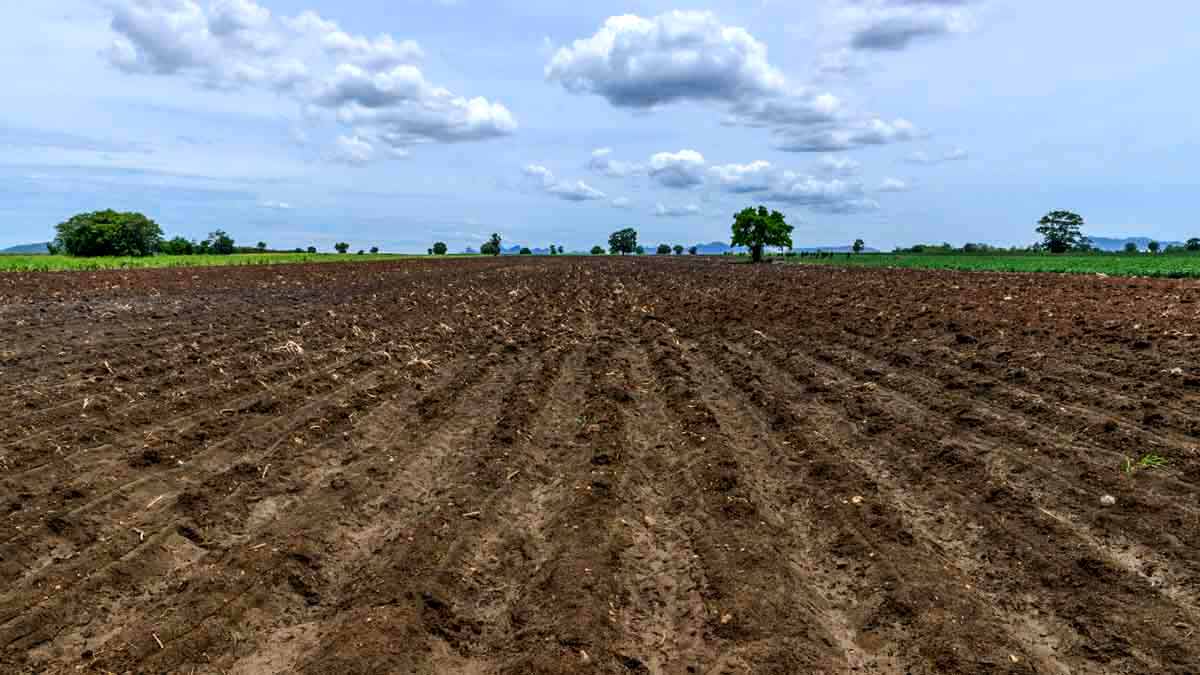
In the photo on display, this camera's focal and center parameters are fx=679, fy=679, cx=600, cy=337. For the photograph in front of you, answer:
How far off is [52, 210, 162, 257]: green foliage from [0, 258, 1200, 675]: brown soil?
237ft

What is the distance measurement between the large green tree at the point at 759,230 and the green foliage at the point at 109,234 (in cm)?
6434

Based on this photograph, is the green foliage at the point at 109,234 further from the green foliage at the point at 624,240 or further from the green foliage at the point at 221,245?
the green foliage at the point at 624,240

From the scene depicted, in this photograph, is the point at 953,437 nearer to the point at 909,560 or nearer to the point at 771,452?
the point at 771,452

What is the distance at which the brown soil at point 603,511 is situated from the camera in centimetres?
404

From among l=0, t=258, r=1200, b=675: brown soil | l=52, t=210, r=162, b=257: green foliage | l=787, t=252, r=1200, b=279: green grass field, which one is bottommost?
l=0, t=258, r=1200, b=675: brown soil

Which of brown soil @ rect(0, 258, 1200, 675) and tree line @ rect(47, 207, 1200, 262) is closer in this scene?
brown soil @ rect(0, 258, 1200, 675)

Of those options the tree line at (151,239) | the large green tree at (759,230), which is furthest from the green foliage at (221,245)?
the large green tree at (759,230)

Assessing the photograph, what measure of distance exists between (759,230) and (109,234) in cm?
6703

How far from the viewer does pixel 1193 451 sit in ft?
22.1

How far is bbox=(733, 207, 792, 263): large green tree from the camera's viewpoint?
65.8 meters

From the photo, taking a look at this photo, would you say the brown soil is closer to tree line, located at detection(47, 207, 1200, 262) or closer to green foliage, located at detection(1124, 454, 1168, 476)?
green foliage, located at detection(1124, 454, 1168, 476)

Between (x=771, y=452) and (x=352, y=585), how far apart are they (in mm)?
4442

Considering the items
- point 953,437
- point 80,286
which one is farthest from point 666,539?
point 80,286

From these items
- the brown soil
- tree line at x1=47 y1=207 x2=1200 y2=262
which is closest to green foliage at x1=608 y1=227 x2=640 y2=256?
tree line at x1=47 y1=207 x2=1200 y2=262
